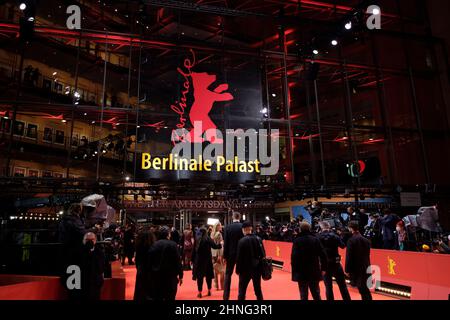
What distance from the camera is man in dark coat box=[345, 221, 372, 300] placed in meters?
5.80

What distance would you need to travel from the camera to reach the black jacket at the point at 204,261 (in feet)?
24.3

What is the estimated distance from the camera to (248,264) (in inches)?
217

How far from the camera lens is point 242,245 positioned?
18.4 ft

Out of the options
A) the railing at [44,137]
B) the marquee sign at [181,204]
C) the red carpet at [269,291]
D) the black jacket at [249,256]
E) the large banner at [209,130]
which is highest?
the railing at [44,137]

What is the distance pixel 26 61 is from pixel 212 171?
16.0m

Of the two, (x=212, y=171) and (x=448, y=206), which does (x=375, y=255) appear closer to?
(x=212, y=171)

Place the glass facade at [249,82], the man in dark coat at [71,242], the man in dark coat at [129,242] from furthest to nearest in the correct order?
the man in dark coat at [129,242] → the glass facade at [249,82] → the man in dark coat at [71,242]

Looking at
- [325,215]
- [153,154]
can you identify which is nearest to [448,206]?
[325,215]

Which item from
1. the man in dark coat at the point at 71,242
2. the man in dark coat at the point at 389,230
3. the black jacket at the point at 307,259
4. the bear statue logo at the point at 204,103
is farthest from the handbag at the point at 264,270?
the bear statue logo at the point at 204,103

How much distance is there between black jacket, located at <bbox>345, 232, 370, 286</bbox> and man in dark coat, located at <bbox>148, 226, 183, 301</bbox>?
301 centimetres

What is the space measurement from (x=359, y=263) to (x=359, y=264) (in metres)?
0.02

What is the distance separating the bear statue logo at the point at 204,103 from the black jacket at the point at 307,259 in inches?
315

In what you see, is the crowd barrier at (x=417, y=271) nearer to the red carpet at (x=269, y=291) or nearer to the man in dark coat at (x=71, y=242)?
the red carpet at (x=269, y=291)
